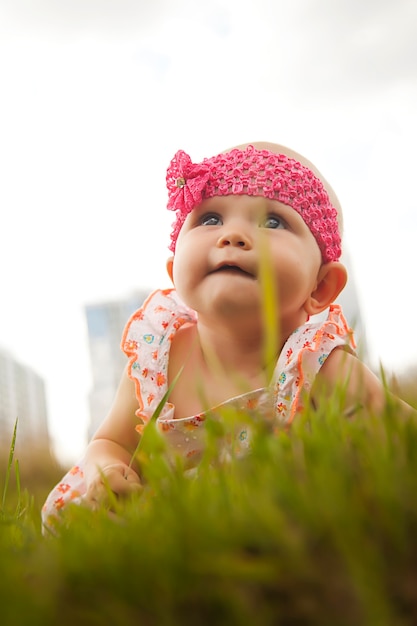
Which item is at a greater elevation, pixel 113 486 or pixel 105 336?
pixel 113 486

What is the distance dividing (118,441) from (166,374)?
191 mm

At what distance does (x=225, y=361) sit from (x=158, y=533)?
3.39 feet

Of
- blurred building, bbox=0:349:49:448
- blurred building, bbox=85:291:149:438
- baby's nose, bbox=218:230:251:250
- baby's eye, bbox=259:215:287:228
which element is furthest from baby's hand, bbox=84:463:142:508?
blurred building, bbox=0:349:49:448

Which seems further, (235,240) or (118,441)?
(118,441)

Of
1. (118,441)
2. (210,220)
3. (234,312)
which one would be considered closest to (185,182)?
(210,220)

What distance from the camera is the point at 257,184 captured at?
1427 mm

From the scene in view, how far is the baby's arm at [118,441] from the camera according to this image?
1.29 metres

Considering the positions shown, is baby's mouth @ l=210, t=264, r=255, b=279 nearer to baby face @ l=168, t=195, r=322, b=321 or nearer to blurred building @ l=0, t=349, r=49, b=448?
baby face @ l=168, t=195, r=322, b=321

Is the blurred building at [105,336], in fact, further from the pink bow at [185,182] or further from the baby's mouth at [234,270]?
the baby's mouth at [234,270]

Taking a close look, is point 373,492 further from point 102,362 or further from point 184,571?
point 102,362

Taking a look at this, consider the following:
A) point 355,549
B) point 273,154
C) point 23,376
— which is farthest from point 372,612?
point 23,376

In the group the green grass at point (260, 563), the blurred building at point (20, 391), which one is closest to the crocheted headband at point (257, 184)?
the green grass at point (260, 563)

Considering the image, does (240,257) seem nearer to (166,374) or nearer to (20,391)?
(166,374)

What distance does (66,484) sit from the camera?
159 cm
